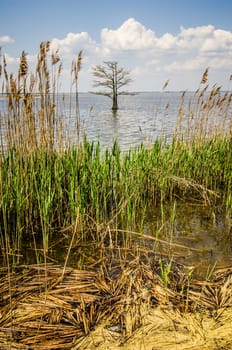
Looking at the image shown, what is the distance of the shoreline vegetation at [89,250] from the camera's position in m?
1.85

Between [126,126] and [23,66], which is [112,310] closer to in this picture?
[23,66]

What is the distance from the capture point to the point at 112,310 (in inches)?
80.4

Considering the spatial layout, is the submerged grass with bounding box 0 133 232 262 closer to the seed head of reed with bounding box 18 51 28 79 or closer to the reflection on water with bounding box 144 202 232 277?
the reflection on water with bounding box 144 202 232 277

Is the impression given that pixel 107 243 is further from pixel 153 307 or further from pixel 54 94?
pixel 54 94

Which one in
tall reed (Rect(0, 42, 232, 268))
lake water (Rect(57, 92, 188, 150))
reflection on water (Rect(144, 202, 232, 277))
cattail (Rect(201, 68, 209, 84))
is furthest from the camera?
lake water (Rect(57, 92, 188, 150))

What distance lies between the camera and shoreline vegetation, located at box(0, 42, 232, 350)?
1854 millimetres

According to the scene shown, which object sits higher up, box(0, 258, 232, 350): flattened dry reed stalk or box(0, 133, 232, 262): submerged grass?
box(0, 133, 232, 262): submerged grass

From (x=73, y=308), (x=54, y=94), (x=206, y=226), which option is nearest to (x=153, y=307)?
(x=73, y=308)

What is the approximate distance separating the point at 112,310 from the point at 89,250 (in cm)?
113

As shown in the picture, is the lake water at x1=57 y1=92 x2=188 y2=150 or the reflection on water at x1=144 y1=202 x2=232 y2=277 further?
the lake water at x1=57 y1=92 x2=188 y2=150

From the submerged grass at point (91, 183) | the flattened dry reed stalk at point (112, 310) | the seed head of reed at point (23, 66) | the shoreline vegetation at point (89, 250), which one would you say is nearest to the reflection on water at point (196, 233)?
the shoreline vegetation at point (89, 250)

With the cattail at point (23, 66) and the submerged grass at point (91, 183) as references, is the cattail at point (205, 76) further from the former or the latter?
the cattail at point (23, 66)

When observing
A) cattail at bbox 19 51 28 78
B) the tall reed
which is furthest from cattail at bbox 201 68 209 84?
cattail at bbox 19 51 28 78

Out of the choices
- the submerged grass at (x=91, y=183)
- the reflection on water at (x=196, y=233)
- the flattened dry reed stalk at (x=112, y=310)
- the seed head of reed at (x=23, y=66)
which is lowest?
the reflection on water at (x=196, y=233)
